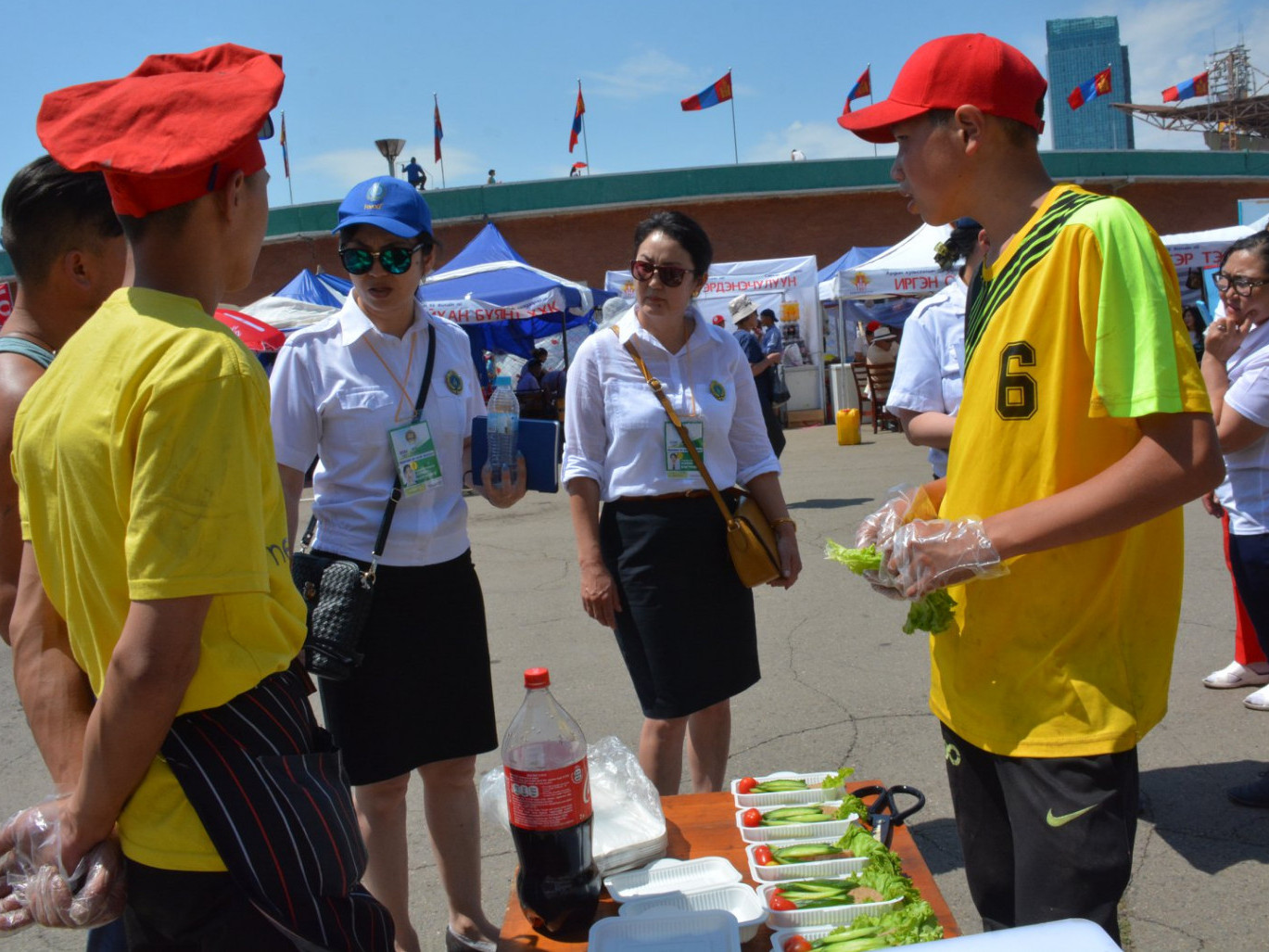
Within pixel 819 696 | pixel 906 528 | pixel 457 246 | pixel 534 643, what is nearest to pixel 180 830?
pixel 906 528

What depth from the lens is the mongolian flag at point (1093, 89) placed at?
2684cm

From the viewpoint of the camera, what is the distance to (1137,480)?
5.49 feet

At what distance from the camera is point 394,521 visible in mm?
2941

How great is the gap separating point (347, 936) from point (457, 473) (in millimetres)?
1642

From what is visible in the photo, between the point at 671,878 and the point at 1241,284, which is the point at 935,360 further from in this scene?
the point at 671,878

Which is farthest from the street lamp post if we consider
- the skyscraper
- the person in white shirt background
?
the skyscraper

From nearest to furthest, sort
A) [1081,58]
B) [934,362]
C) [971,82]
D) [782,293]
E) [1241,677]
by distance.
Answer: [971,82] < [934,362] < [1241,677] < [782,293] < [1081,58]

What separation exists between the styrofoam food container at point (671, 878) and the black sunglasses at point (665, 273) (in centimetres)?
193

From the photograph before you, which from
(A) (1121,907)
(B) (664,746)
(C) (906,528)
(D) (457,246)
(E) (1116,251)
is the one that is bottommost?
(A) (1121,907)

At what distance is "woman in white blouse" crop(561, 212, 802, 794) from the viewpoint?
133 inches

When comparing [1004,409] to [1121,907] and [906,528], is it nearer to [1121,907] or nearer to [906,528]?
[906,528]

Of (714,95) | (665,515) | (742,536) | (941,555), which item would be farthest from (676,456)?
(714,95)

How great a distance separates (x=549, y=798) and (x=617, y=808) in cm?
42

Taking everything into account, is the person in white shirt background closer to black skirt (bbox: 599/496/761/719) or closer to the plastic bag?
black skirt (bbox: 599/496/761/719)
